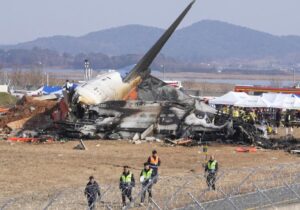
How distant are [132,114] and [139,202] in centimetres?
2764

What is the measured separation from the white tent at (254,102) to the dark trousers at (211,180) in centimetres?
3760

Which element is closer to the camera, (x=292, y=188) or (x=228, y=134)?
(x=292, y=188)

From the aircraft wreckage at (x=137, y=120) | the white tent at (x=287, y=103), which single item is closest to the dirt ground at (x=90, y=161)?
the aircraft wreckage at (x=137, y=120)

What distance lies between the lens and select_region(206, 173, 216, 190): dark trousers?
20528 millimetres

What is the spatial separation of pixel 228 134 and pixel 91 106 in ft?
28.1

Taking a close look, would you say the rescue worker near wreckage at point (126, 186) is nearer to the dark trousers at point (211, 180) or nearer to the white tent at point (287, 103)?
the dark trousers at point (211, 180)

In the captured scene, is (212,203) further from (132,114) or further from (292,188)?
(132,114)

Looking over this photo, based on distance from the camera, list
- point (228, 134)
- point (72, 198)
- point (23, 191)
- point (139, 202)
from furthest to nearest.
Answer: point (228, 134) → point (23, 191) → point (72, 198) → point (139, 202)

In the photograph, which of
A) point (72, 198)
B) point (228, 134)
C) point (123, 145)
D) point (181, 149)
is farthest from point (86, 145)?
point (72, 198)

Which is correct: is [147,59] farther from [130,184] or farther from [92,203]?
[92,203]

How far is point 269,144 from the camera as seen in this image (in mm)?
43375

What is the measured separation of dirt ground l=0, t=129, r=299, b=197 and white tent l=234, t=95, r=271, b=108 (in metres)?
15.9

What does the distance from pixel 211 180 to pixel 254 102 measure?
3885 cm

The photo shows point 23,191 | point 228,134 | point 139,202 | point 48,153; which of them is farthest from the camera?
point 228,134
